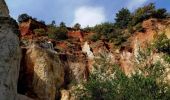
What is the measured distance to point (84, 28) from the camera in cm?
6141

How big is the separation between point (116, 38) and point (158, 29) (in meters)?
5.58

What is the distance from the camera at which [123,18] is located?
61.4 m

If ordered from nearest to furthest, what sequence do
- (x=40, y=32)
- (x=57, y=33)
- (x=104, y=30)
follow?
(x=40, y=32)
(x=57, y=33)
(x=104, y=30)

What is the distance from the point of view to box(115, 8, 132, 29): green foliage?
60.1 metres

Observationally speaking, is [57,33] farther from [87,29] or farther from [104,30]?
[87,29]

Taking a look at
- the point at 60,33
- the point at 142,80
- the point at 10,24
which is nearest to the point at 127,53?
the point at 60,33

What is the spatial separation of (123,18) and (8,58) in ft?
143

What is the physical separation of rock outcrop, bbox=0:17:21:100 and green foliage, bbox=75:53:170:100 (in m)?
13.7

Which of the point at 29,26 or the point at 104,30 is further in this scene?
the point at 104,30

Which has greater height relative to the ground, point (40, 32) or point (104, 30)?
point (104, 30)

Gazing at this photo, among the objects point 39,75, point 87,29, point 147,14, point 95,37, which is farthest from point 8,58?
point 87,29

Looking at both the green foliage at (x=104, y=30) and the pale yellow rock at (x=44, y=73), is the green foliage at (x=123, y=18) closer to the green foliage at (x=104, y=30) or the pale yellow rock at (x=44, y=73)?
the green foliage at (x=104, y=30)

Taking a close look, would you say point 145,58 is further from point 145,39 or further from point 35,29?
point 35,29

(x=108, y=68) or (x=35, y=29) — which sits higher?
(x=35, y=29)
